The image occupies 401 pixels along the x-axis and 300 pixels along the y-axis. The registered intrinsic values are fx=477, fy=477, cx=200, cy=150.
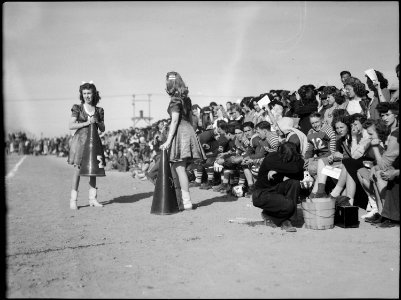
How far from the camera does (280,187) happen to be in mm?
6609

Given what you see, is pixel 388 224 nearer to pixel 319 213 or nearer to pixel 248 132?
pixel 319 213

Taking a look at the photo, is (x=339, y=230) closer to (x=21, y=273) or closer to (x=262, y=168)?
(x=262, y=168)

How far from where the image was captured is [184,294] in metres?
3.84

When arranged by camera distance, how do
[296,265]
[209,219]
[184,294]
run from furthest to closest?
1. [209,219]
2. [296,265]
3. [184,294]

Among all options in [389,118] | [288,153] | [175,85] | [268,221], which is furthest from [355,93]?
[268,221]

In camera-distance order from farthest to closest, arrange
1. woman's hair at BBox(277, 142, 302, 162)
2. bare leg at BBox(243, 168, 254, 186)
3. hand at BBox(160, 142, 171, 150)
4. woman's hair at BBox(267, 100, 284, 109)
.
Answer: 1. woman's hair at BBox(267, 100, 284, 109)
2. bare leg at BBox(243, 168, 254, 186)
3. hand at BBox(160, 142, 171, 150)
4. woman's hair at BBox(277, 142, 302, 162)

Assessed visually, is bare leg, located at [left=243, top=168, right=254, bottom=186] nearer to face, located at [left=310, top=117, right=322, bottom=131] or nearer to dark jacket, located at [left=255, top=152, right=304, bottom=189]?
face, located at [left=310, top=117, right=322, bottom=131]

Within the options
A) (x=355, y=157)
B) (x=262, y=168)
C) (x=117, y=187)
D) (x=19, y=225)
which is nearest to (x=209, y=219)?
(x=262, y=168)

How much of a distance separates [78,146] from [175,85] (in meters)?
2.26

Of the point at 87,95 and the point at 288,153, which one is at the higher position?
the point at 87,95

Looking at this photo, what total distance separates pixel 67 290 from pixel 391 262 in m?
3.05

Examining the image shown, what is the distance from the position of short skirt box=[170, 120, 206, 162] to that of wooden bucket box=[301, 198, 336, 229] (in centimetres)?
243

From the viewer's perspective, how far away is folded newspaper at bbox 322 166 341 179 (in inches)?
307

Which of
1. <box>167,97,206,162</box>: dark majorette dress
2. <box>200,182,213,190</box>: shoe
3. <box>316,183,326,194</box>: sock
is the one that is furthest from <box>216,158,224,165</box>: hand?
<box>316,183,326,194</box>: sock
